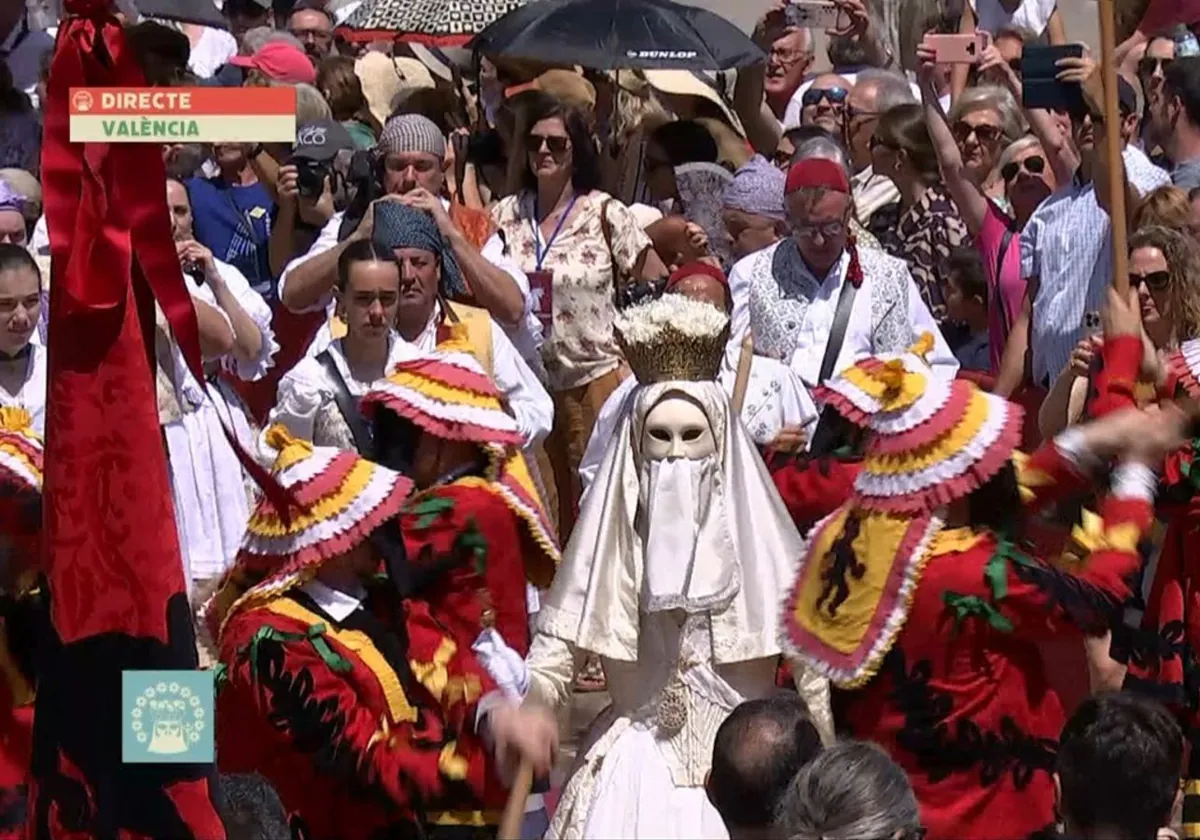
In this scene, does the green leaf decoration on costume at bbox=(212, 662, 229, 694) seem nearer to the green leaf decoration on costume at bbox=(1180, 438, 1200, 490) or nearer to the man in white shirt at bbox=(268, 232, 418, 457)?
the man in white shirt at bbox=(268, 232, 418, 457)

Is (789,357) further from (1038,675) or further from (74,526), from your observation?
(74,526)

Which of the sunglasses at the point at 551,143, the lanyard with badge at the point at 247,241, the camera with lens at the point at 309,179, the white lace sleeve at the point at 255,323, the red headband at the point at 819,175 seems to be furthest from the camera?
the lanyard with badge at the point at 247,241

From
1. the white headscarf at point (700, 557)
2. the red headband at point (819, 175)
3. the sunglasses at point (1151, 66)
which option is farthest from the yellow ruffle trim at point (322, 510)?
the sunglasses at point (1151, 66)

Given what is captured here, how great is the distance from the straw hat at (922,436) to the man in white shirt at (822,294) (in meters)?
2.32

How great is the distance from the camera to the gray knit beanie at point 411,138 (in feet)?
32.8

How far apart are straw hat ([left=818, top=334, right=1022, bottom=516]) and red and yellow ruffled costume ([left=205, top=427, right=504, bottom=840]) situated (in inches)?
43.3

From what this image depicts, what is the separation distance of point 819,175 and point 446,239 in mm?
1248

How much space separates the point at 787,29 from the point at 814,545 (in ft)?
20.9

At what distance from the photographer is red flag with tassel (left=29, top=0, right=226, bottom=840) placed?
547cm

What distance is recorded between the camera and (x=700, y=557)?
695 cm

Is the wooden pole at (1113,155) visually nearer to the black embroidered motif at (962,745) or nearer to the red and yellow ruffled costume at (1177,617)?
the red and yellow ruffled costume at (1177,617)

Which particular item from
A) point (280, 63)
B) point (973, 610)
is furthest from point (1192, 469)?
point (280, 63)

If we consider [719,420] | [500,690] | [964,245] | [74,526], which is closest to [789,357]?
[964,245]

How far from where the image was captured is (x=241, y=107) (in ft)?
16.8
